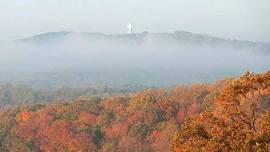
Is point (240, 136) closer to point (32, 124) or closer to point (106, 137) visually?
point (106, 137)

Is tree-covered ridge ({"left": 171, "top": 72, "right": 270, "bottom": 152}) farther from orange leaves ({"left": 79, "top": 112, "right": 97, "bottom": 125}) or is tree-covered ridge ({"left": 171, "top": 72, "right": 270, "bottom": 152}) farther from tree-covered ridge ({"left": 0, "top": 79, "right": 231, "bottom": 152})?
orange leaves ({"left": 79, "top": 112, "right": 97, "bottom": 125})

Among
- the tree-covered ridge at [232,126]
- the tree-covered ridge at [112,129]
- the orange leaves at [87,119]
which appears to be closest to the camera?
the tree-covered ridge at [232,126]

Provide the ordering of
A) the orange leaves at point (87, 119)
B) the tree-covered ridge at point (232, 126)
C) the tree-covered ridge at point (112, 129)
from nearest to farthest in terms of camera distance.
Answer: the tree-covered ridge at point (232, 126) < the tree-covered ridge at point (112, 129) < the orange leaves at point (87, 119)

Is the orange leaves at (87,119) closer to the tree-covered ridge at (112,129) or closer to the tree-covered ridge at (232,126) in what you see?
the tree-covered ridge at (112,129)

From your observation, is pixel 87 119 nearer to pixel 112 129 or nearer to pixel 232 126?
pixel 112 129

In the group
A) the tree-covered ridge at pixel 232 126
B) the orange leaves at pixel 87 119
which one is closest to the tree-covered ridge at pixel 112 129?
the orange leaves at pixel 87 119

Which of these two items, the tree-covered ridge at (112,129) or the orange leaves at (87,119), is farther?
the orange leaves at (87,119)

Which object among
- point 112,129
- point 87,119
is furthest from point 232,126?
point 87,119

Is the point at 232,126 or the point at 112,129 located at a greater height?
the point at 232,126

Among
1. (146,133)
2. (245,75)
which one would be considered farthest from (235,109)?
(146,133)
